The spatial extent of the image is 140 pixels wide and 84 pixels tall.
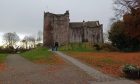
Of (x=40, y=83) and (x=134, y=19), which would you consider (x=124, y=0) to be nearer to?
(x=134, y=19)

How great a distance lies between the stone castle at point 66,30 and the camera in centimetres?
9981

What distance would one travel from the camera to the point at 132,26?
2766 inches

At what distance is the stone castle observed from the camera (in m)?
99.8

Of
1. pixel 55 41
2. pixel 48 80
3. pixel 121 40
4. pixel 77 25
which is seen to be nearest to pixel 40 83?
pixel 48 80

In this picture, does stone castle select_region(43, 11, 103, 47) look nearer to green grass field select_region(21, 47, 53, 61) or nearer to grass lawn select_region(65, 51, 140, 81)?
green grass field select_region(21, 47, 53, 61)

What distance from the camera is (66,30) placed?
3996 inches

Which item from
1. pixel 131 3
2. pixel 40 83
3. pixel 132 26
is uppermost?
pixel 131 3

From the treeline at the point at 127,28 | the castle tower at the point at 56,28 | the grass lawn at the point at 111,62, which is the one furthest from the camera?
the castle tower at the point at 56,28

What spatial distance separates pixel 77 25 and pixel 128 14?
126 ft

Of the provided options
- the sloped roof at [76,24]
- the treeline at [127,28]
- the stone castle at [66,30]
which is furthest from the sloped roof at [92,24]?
the treeline at [127,28]

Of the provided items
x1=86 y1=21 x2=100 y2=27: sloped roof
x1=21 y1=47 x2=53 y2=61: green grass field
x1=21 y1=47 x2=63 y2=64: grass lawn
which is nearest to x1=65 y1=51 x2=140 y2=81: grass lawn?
x1=21 y1=47 x2=63 y2=64: grass lawn

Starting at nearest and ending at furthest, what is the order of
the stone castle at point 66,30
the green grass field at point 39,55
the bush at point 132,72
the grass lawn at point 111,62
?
the bush at point 132,72 < the grass lawn at point 111,62 < the green grass field at point 39,55 < the stone castle at point 66,30

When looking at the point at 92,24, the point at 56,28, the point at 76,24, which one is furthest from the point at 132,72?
the point at 92,24

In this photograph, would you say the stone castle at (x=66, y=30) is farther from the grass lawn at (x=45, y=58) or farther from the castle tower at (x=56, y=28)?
the grass lawn at (x=45, y=58)
